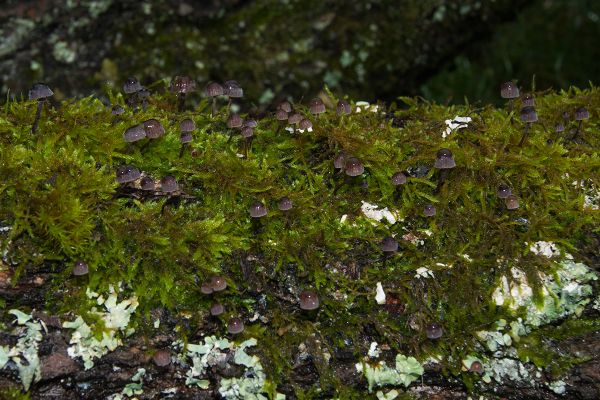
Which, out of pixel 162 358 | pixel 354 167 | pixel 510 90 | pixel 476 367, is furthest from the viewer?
pixel 510 90

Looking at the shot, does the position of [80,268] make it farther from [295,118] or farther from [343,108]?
[343,108]

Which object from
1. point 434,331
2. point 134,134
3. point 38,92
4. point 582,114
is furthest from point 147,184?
point 582,114

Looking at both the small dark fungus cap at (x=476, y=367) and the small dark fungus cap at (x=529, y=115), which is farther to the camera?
the small dark fungus cap at (x=529, y=115)

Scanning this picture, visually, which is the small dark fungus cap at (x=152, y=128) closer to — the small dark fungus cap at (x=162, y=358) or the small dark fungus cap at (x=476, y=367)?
the small dark fungus cap at (x=162, y=358)

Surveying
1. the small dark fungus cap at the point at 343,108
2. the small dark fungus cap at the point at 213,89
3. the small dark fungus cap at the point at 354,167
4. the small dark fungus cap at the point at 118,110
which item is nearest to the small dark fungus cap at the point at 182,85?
the small dark fungus cap at the point at 213,89

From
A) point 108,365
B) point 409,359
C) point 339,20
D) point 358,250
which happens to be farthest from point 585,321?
point 339,20

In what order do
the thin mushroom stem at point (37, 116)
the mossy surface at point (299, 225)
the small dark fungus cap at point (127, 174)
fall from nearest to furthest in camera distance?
1. the mossy surface at point (299, 225)
2. the small dark fungus cap at point (127, 174)
3. the thin mushroom stem at point (37, 116)

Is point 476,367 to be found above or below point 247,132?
below
